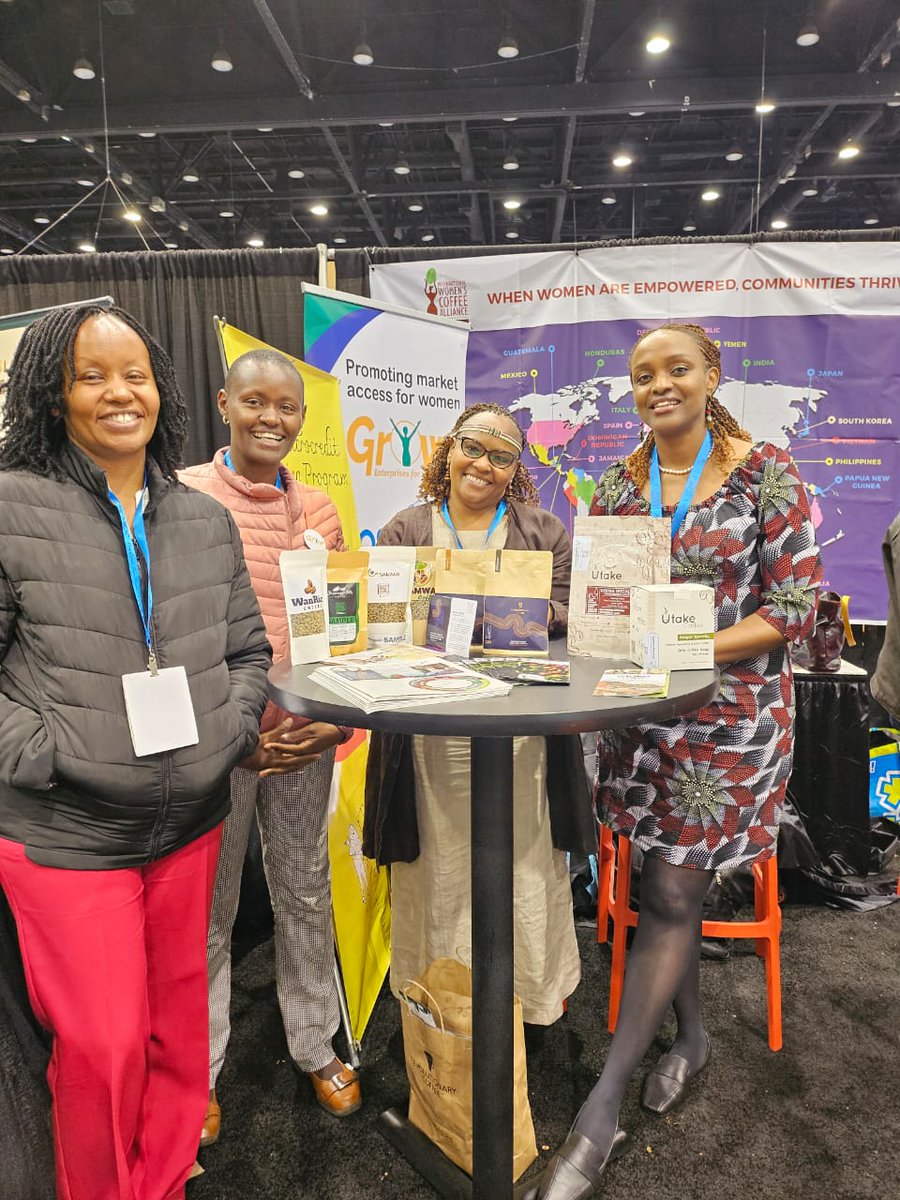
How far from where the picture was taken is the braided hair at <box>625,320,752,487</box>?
163 centimetres

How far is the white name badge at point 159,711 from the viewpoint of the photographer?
3.79 feet

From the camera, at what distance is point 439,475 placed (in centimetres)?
199

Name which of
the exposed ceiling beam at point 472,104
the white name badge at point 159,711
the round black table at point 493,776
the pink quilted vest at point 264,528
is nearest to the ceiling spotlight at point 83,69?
the exposed ceiling beam at point 472,104

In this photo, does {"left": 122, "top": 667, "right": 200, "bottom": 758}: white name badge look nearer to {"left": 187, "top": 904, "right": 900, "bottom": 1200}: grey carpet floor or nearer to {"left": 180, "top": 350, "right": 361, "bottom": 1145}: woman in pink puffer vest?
{"left": 180, "top": 350, "right": 361, "bottom": 1145}: woman in pink puffer vest

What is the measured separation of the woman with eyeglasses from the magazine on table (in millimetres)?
461

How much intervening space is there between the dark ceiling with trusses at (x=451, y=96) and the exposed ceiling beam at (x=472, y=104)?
12mm

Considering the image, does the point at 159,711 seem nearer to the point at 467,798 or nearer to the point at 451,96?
the point at 467,798

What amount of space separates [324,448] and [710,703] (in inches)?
65.8

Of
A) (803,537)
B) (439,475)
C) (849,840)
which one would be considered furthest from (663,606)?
(849,840)

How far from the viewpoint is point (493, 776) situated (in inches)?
48.9

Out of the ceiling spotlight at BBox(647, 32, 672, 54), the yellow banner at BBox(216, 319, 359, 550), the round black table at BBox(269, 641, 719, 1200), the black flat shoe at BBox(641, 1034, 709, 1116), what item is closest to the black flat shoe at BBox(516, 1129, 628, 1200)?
the round black table at BBox(269, 641, 719, 1200)

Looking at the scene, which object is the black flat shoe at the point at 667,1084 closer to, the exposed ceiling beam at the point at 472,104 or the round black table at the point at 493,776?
the round black table at the point at 493,776

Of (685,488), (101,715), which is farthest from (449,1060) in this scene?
(685,488)

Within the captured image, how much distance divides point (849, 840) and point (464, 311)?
2832 millimetres
